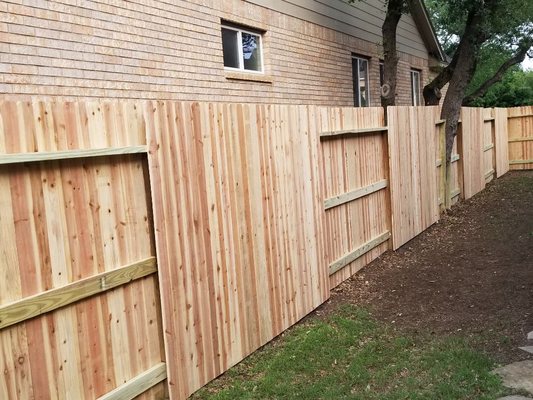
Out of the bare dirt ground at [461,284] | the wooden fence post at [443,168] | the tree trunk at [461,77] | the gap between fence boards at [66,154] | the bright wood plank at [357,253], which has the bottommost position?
the bare dirt ground at [461,284]

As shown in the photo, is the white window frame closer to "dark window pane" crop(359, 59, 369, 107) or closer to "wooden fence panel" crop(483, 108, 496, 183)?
"dark window pane" crop(359, 59, 369, 107)

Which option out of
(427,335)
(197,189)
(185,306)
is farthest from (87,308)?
(427,335)

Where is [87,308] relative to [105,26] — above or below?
below

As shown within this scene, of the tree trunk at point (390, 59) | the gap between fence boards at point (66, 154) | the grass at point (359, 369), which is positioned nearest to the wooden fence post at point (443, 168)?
the tree trunk at point (390, 59)

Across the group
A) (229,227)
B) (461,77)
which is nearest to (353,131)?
(229,227)

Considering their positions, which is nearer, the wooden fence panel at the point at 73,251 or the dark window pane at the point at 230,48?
the wooden fence panel at the point at 73,251

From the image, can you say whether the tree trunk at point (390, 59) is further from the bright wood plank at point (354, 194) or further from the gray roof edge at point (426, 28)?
the gray roof edge at point (426, 28)

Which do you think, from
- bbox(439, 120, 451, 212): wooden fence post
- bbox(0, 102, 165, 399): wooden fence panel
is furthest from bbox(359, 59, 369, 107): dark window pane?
bbox(0, 102, 165, 399): wooden fence panel

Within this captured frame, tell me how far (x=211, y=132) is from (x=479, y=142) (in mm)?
11810

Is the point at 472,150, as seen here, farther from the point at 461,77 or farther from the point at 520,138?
the point at 520,138

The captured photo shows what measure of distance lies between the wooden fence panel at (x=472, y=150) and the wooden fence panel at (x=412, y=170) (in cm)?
243

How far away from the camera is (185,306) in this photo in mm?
4203

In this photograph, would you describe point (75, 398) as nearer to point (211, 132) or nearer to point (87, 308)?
point (87, 308)

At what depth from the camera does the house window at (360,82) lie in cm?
1329
